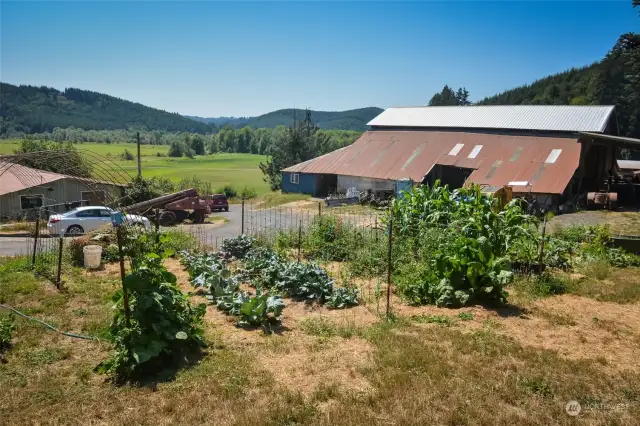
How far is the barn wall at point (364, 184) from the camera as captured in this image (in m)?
31.9

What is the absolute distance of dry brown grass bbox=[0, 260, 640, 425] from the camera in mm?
5383

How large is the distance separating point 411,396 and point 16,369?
5.58 meters

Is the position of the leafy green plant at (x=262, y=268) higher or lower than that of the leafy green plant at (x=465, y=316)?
higher

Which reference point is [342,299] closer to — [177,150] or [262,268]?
Result: [262,268]

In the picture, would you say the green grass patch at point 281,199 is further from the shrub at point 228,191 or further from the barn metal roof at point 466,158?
the shrub at point 228,191

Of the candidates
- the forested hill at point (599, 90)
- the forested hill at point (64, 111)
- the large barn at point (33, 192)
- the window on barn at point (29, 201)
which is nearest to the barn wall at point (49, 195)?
the large barn at point (33, 192)

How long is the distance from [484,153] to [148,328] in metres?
28.6

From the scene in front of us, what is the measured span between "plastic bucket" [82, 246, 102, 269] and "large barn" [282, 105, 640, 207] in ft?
70.1

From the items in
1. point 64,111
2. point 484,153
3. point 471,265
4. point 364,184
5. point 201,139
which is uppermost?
point 64,111

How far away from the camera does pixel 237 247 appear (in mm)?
13633

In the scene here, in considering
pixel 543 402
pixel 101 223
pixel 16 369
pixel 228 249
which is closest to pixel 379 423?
pixel 543 402

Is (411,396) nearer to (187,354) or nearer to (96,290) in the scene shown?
(187,354)

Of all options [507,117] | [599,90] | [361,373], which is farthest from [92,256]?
[599,90]

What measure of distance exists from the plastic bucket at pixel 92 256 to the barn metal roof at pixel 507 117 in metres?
28.9
